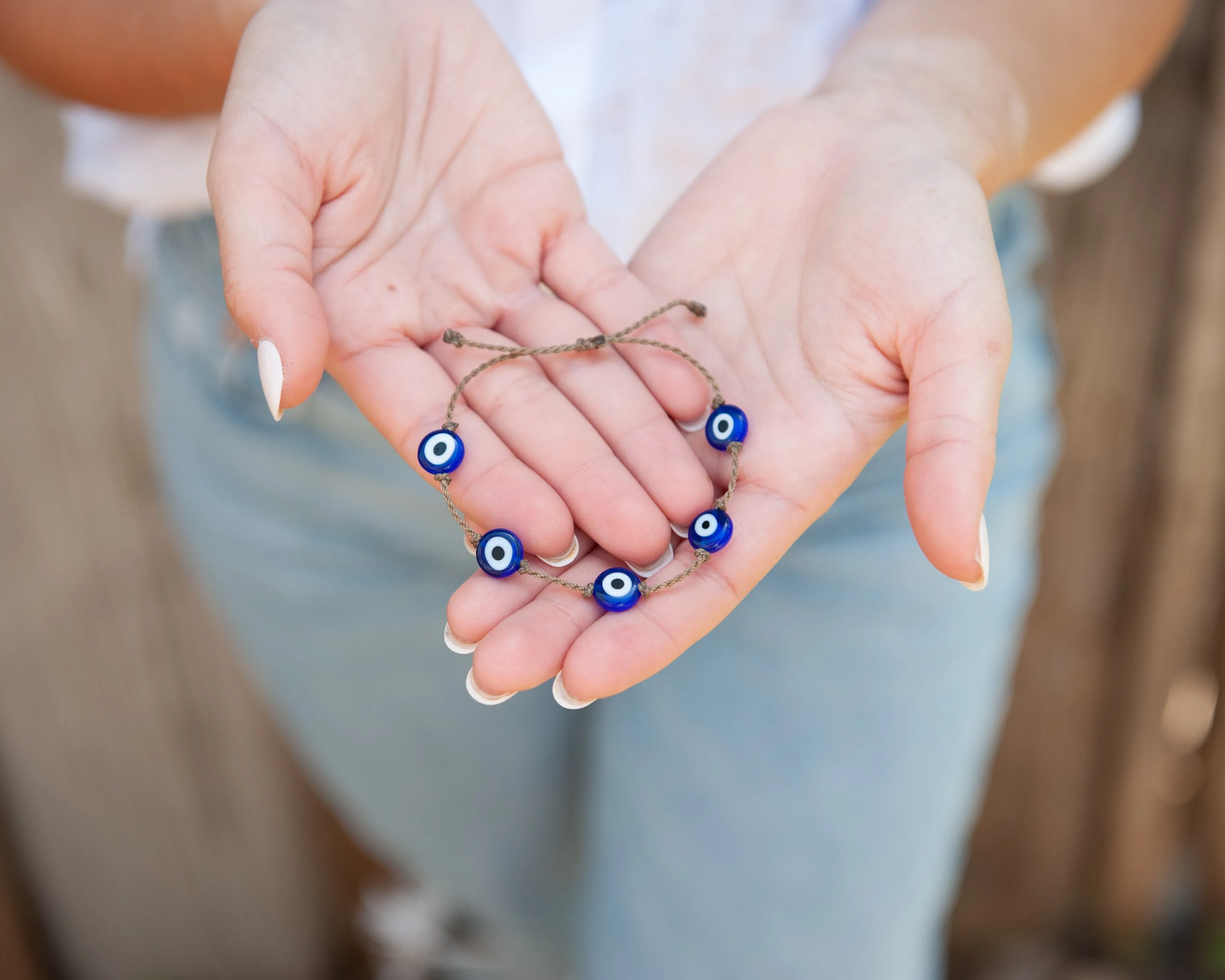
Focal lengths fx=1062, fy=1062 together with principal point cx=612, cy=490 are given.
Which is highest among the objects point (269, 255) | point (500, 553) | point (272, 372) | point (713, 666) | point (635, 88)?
point (635, 88)

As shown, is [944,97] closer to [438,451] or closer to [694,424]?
[694,424]

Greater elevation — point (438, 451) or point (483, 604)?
point (438, 451)

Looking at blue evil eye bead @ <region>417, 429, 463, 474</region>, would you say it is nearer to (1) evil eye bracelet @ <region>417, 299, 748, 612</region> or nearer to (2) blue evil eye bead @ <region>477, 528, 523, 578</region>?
(1) evil eye bracelet @ <region>417, 299, 748, 612</region>

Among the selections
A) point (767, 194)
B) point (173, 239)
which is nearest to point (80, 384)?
point (173, 239)

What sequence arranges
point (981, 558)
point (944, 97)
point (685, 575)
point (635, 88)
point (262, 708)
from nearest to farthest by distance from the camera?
point (981, 558) → point (685, 575) → point (944, 97) → point (635, 88) → point (262, 708)

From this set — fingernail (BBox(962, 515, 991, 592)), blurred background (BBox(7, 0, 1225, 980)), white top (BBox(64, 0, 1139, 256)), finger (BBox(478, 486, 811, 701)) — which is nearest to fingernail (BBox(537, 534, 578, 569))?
finger (BBox(478, 486, 811, 701))

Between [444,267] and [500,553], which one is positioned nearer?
[500,553]

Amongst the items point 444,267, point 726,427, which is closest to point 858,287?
point 726,427

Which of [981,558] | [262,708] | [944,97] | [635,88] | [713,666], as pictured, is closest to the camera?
[981,558]
